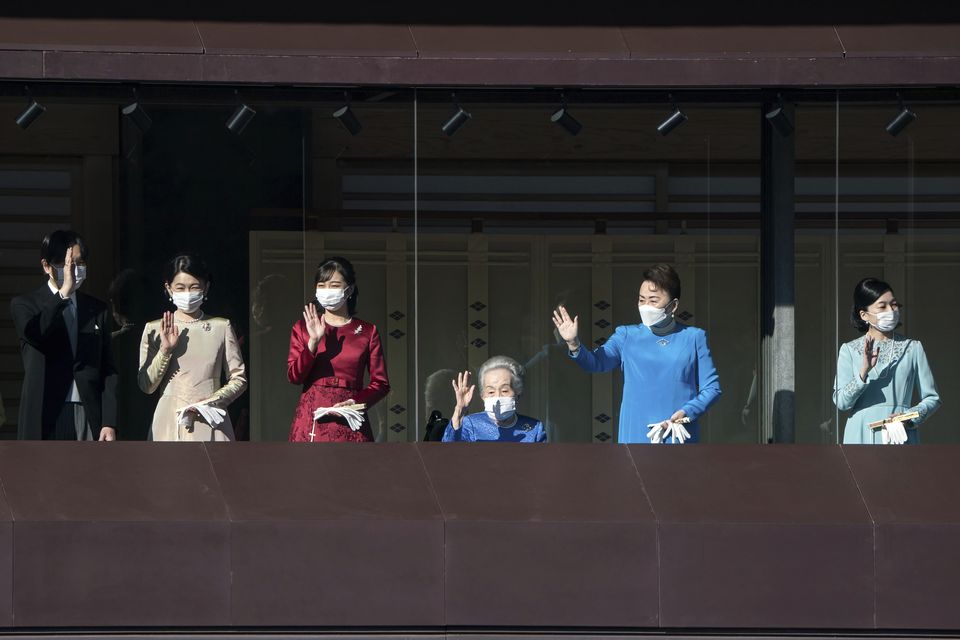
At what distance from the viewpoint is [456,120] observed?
10.6m

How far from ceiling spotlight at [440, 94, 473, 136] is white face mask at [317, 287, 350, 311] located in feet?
4.18

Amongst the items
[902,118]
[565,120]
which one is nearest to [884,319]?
[902,118]

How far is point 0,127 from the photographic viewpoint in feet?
34.7

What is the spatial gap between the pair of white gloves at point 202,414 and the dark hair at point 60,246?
1209 mm

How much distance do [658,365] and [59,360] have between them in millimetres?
3930

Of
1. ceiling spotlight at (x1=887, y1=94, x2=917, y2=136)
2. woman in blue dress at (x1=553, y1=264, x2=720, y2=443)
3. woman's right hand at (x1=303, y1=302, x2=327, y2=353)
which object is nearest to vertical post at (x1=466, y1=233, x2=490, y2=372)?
woman in blue dress at (x1=553, y1=264, x2=720, y2=443)

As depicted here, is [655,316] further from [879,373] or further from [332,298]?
[332,298]

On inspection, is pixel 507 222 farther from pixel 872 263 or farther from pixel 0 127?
pixel 0 127

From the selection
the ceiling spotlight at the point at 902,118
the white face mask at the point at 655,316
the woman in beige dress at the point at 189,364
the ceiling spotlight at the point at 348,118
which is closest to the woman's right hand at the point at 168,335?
the woman in beige dress at the point at 189,364

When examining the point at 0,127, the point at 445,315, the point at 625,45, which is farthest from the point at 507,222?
the point at 0,127

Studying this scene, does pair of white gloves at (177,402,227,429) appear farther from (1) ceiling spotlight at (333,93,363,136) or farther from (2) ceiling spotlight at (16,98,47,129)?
(2) ceiling spotlight at (16,98,47,129)

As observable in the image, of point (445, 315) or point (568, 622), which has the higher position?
point (445, 315)

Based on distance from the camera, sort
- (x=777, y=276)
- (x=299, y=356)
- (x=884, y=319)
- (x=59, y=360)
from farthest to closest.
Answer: (x=777, y=276)
(x=884, y=319)
(x=59, y=360)
(x=299, y=356)

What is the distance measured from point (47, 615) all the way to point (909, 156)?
20.7 feet
